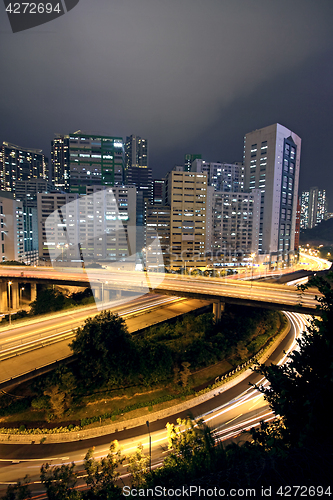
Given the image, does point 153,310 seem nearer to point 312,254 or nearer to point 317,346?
point 317,346

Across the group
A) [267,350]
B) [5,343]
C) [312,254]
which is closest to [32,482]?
[5,343]

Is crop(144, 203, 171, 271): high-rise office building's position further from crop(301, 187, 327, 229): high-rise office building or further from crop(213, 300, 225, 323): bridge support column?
crop(301, 187, 327, 229): high-rise office building

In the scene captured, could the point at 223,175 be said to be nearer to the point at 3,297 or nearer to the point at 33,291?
the point at 33,291

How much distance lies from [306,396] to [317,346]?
111cm

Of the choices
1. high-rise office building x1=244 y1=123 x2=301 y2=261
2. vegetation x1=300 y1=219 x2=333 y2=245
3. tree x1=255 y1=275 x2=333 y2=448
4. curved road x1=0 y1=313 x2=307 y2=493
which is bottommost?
curved road x1=0 y1=313 x2=307 y2=493

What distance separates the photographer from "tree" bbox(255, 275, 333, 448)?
4.14 meters

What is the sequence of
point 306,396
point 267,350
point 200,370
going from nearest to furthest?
1. point 306,396
2. point 200,370
3. point 267,350

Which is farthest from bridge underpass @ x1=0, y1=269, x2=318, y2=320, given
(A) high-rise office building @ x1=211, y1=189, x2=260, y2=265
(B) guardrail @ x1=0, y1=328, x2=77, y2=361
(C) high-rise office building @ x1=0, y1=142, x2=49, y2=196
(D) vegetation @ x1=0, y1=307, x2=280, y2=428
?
(C) high-rise office building @ x1=0, y1=142, x2=49, y2=196

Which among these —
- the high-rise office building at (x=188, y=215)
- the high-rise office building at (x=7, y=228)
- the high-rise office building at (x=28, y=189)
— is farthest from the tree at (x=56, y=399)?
the high-rise office building at (x=28, y=189)

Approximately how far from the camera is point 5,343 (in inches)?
513

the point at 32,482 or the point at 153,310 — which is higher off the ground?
the point at 153,310

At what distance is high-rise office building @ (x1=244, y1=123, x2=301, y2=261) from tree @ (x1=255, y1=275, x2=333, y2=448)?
179ft

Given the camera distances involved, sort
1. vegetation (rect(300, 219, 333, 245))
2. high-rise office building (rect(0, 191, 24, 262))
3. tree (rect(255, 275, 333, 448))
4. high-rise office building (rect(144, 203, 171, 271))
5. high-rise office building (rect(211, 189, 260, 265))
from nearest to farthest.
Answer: tree (rect(255, 275, 333, 448)) → high-rise office building (rect(0, 191, 24, 262)) → high-rise office building (rect(144, 203, 171, 271)) → high-rise office building (rect(211, 189, 260, 265)) → vegetation (rect(300, 219, 333, 245))

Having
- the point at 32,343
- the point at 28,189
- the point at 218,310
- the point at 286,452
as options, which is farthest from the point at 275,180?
the point at 28,189
